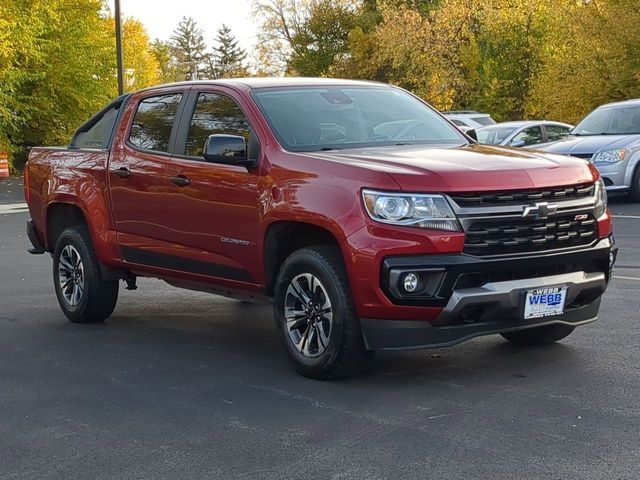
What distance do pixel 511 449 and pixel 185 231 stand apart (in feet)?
10.5

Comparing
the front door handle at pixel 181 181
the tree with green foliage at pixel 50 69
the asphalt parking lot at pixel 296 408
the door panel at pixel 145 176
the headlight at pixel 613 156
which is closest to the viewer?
the asphalt parking lot at pixel 296 408

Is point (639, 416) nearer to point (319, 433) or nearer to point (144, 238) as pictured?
point (319, 433)

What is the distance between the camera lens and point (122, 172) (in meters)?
7.83

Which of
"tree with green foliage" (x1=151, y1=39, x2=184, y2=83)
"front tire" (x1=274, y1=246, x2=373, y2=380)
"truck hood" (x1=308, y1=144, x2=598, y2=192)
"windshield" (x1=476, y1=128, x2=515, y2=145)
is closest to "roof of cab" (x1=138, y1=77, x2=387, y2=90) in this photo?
"truck hood" (x1=308, y1=144, x2=598, y2=192)

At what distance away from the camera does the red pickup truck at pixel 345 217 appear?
578 cm

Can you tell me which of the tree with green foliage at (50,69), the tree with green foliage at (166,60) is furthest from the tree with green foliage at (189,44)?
the tree with green foliage at (50,69)

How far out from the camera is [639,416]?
527 cm

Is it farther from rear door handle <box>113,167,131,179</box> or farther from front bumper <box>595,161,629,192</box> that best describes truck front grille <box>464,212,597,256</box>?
front bumper <box>595,161,629,192</box>

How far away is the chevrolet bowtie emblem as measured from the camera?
233 inches

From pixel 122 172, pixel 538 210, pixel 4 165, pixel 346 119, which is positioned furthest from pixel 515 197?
pixel 4 165

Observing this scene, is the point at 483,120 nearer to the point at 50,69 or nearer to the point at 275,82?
the point at 50,69

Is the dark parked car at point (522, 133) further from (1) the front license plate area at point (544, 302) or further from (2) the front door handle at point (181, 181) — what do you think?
(1) the front license plate area at point (544, 302)

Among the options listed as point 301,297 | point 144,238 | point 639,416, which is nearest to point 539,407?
point 639,416

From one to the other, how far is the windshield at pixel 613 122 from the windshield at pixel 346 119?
10.8 meters
